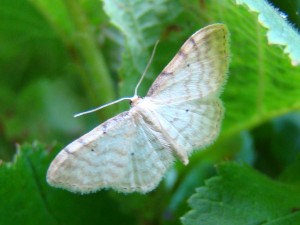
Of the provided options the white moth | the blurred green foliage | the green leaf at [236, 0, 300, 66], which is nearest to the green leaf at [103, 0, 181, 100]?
the blurred green foliage

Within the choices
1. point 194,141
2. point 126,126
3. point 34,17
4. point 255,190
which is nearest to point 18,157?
point 126,126

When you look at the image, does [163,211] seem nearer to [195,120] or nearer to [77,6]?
[195,120]

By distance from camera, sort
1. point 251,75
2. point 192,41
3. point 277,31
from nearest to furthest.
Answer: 1. point 277,31
2. point 192,41
3. point 251,75

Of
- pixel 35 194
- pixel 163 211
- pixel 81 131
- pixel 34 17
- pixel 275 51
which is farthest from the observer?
pixel 81 131

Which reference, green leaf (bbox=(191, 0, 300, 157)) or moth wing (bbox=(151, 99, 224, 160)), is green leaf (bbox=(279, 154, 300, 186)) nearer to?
green leaf (bbox=(191, 0, 300, 157))

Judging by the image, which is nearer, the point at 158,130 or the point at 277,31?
the point at 277,31

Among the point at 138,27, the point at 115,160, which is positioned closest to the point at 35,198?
the point at 115,160

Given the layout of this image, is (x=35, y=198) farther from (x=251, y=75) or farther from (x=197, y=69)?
(x=251, y=75)
